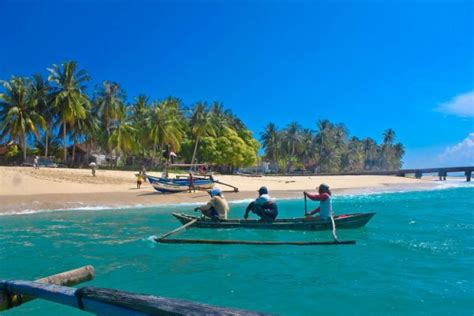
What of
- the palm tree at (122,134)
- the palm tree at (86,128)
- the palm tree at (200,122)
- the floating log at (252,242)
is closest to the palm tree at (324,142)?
the palm tree at (200,122)

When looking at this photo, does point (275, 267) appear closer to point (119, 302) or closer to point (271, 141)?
point (119, 302)

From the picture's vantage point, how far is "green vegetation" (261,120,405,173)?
294 ft

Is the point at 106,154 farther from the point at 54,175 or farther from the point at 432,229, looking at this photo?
the point at 432,229

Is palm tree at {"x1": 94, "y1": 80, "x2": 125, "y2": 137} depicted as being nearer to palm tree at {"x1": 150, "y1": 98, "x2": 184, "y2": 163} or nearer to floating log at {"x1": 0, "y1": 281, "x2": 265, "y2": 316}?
palm tree at {"x1": 150, "y1": 98, "x2": 184, "y2": 163}

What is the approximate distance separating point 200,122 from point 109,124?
551 inches

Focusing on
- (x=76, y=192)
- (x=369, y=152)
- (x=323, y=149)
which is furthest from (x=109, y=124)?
(x=369, y=152)

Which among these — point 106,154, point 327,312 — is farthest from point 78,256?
point 106,154

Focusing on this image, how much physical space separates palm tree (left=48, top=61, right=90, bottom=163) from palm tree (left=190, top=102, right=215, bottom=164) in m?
17.8

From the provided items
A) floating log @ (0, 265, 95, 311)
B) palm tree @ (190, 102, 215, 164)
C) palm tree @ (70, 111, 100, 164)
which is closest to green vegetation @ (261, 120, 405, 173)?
palm tree @ (190, 102, 215, 164)

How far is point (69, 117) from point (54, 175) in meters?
13.7

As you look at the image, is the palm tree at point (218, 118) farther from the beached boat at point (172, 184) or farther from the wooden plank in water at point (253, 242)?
the wooden plank in water at point (253, 242)

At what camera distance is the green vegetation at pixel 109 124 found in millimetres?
48156

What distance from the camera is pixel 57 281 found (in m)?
4.13

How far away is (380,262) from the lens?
1102 cm
